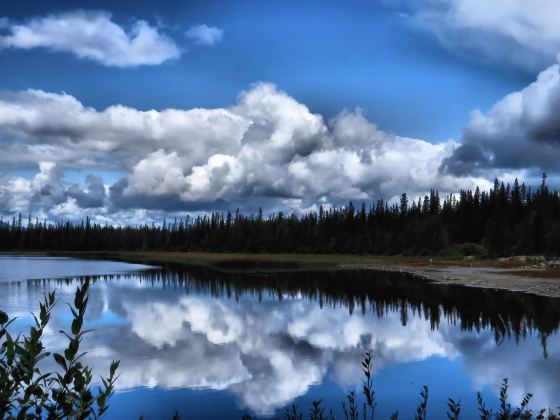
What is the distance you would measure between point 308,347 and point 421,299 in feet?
72.4

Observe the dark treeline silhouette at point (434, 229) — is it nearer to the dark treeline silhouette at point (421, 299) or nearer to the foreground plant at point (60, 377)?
the dark treeline silhouette at point (421, 299)

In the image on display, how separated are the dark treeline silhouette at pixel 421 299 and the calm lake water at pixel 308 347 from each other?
0.57ft

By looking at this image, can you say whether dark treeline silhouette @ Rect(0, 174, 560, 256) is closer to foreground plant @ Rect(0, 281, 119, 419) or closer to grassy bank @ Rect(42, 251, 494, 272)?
grassy bank @ Rect(42, 251, 494, 272)

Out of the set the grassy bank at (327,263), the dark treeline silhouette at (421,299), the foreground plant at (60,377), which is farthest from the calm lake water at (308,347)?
the grassy bank at (327,263)

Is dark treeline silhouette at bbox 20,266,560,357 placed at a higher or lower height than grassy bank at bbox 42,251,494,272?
higher

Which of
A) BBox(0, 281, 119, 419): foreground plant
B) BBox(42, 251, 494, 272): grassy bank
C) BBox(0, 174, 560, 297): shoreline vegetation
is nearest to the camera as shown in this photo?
BBox(0, 281, 119, 419): foreground plant

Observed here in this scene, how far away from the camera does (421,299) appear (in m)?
45.5

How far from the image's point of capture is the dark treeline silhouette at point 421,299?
31.7 meters

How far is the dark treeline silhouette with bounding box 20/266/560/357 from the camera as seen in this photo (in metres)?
31.7

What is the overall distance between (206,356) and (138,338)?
6.39 meters

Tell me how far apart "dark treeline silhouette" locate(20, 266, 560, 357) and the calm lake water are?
0.57ft

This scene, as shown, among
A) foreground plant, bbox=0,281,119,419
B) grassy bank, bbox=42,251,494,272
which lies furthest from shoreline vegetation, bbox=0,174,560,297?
foreground plant, bbox=0,281,119,419

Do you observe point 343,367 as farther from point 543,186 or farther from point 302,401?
point 543,186

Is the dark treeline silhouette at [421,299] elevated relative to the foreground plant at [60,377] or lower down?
lower down
